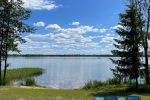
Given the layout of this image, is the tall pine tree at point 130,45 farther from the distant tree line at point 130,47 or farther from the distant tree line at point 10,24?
the distant tree line at point 10,24

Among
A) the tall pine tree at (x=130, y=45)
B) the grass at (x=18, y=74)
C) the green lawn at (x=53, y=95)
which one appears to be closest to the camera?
the green lawn at (x=53, y=95)

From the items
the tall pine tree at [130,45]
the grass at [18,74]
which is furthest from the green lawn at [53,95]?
the grass at [18,74]

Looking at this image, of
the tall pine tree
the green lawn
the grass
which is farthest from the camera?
the grass

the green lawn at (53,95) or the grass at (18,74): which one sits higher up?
the grass at (18,74)

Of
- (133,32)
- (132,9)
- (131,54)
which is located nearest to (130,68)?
(131,54)

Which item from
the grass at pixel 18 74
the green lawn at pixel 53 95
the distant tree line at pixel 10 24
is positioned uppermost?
the distant tree line at pixel 10 24

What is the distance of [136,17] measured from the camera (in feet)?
101

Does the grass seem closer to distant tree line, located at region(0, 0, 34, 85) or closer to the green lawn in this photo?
distant tree line, located at region(0, 0, 34, 85)

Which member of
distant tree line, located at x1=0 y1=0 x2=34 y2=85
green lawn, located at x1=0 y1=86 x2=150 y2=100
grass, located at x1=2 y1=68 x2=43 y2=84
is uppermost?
distant tree line, located at x1=0 y1=0 x2=34 y2=85

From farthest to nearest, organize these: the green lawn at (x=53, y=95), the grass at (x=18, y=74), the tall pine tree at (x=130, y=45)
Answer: the grass at (x=18, y=74) → the tall pine tree at (x=130, y=45) → the green lawn at (x=53, y=95)

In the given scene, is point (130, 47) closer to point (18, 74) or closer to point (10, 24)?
point (10, 24)

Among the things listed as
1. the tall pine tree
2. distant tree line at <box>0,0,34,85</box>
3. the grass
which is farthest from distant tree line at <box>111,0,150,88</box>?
the grass

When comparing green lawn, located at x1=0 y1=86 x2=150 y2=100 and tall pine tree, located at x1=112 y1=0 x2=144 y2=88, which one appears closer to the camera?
green lawn, located at x1=0 y1=86 x2=150 y2=100

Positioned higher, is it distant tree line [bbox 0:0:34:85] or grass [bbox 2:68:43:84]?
distant tree line [bbox 0:0:34:85]
